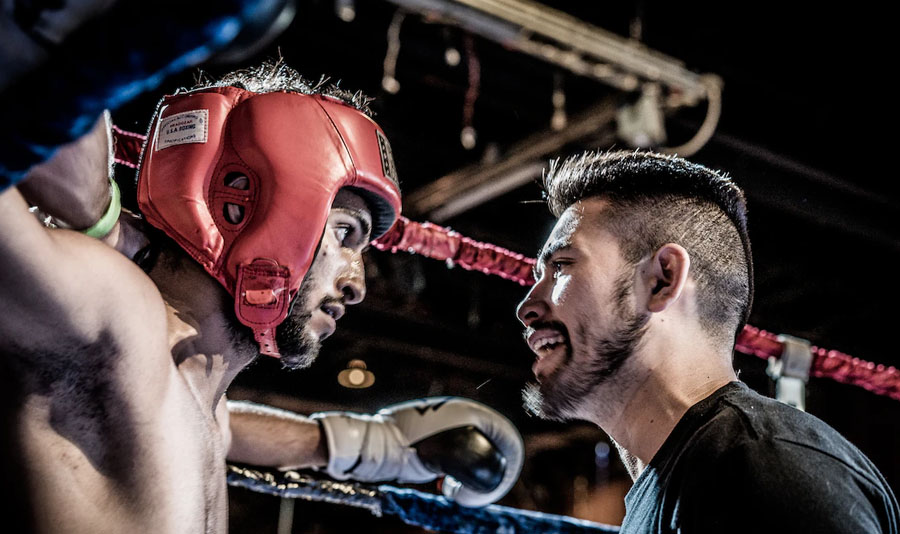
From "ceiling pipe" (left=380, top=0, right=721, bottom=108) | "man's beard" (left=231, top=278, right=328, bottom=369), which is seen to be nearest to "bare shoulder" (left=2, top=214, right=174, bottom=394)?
"man's beard" (left=231, top=278, right=328, bottom=369)

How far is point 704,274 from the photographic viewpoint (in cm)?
170

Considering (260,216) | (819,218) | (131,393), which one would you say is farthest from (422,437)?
(819,218)

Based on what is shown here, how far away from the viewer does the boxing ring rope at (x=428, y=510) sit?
2.07 meters

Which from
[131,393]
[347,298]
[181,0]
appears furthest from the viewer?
[347,298]

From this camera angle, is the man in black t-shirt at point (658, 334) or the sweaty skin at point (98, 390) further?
the man in black t-shirt at point (658, 334)

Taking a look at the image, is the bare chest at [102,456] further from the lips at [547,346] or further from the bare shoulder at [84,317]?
the lips at [547,346]

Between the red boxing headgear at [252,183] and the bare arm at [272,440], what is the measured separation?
0.45m

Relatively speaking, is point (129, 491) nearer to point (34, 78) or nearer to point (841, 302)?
point (34, 78)

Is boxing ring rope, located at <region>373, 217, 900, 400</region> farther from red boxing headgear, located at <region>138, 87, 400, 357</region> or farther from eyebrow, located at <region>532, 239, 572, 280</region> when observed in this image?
red boxing headgear, located at <region>138, 87, 400, 357</region>

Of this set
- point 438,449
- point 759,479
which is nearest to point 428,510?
point 438,449

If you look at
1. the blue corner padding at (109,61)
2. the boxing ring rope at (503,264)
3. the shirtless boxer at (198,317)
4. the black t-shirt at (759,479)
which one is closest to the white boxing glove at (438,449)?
the shirtless boxer at (198,317)

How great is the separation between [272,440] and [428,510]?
1.69ft

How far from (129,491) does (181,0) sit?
1064mm

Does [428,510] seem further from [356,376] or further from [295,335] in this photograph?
[356,376]
